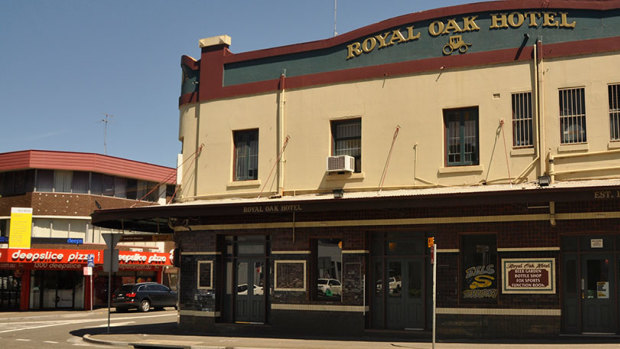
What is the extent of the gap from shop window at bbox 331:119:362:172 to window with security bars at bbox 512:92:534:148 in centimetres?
443

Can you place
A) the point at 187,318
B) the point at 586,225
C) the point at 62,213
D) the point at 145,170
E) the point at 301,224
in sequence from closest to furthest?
the point at 586,225, the point at 301,224, the point at 187,318, the point at 62,213, the point at 145,170

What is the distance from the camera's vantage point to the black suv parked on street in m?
36.4

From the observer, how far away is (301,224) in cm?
2034

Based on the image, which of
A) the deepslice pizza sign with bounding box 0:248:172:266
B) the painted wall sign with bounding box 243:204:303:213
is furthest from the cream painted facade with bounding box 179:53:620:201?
the deepslice pizza sign with bounding box 0:248:172:266

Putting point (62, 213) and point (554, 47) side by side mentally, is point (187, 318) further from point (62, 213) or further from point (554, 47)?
point (62, 213)

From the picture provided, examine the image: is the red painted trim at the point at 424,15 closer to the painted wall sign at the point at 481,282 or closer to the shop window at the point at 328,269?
the shop window at the point at 328,269

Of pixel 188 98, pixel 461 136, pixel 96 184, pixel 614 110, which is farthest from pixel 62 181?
pixel 614 110

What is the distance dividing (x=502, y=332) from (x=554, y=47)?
7349 millimetres

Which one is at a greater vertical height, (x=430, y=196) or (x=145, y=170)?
(x=145, y=170)

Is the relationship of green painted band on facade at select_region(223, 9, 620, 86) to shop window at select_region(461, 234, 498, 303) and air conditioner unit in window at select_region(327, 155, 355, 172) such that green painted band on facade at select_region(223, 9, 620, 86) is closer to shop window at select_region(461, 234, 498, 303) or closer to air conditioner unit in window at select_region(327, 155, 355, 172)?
air conditioner unit in window at select_region(327, 155, 355, 172)

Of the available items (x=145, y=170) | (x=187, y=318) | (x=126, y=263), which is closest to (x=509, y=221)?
(x=187, y=318)

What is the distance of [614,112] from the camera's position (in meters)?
17.2

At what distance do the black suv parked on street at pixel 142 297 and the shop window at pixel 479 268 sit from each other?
74.8ft

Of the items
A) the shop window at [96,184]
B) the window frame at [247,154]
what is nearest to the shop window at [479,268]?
the window frame at [247,154]
